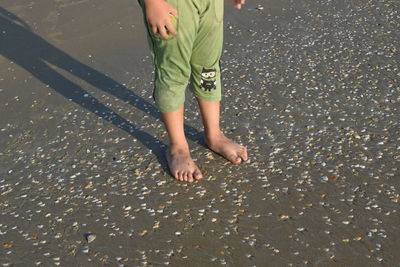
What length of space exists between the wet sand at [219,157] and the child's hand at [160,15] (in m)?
0.77

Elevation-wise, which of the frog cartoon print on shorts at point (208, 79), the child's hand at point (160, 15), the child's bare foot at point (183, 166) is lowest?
the child's bare foot at point (183, 166)

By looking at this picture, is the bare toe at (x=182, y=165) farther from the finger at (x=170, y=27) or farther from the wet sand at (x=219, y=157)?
the finger at (x=170, y=27)

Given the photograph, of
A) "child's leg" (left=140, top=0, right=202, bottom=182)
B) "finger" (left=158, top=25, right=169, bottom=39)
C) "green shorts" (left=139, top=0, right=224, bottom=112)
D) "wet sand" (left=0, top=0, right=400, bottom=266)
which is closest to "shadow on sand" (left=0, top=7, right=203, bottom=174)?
"wet sand" (left=0, top=0, right=400, bottom=266)

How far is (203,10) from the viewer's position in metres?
2.91

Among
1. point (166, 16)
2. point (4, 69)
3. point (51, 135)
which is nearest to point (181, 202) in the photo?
point (166, 16)

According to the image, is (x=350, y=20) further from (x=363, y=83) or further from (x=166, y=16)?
(x=166, y=16)

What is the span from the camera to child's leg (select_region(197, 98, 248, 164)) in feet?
10.6

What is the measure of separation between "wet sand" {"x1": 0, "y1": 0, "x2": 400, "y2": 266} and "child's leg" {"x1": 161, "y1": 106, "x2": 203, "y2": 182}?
0.17ft

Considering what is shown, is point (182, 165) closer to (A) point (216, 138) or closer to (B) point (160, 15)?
(A) point (216, 138)

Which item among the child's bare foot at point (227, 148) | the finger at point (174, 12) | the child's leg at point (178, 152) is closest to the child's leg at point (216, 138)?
the child's bare foot at point (227, 148)

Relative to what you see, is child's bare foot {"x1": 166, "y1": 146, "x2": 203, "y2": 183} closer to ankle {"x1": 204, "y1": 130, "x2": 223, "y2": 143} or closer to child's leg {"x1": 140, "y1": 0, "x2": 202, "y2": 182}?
child's leg {"x1": 140, "y1": 0, "x2": 202, "y2": 182}

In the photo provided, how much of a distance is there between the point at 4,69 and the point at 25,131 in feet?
3.18

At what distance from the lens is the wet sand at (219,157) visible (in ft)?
8.87

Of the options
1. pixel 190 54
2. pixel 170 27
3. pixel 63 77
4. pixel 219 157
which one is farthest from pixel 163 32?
pixel 63 77
